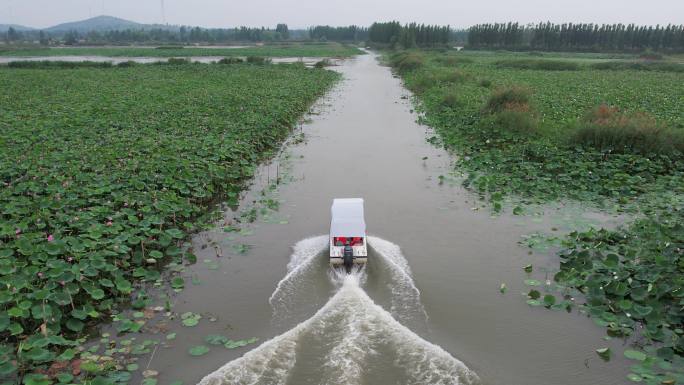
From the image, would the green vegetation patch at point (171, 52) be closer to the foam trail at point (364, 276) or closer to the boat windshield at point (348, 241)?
the foam trail at point (364, 276)

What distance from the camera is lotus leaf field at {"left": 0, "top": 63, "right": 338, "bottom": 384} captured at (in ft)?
18.7

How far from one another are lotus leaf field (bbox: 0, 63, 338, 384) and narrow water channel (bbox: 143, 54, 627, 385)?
3.31ft

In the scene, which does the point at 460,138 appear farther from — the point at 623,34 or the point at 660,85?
the point at 623,34

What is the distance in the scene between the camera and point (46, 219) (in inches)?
307

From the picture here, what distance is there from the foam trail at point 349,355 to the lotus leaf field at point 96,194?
72.7 inches

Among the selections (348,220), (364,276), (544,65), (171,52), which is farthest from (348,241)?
(171,52)

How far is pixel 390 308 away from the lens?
21.1 ft

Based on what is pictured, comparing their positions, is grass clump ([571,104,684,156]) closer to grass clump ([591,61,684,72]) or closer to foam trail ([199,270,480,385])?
foam trail ([199,270,480,385])

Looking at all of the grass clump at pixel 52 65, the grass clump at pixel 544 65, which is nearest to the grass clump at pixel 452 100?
the grass clump at pixel 544 65

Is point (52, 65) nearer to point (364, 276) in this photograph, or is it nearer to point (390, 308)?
point (364, 276)

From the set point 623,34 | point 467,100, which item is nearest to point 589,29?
point 623,34

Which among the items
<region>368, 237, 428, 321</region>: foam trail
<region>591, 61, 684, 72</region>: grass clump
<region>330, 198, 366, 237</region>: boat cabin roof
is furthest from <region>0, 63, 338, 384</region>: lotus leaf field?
<region>591, 61, 684, 72</region>: grass clump

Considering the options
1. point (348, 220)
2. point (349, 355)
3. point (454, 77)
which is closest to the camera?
point (349, 355)

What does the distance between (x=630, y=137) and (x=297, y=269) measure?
1106 cm
